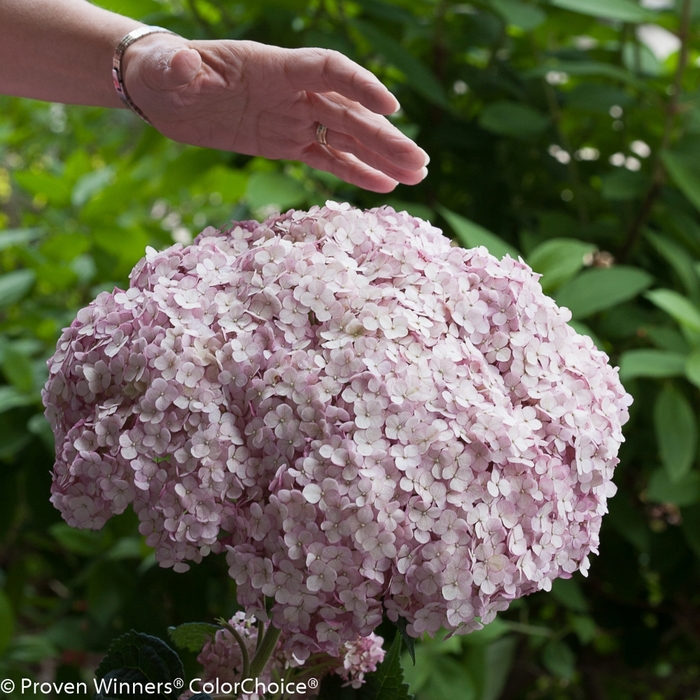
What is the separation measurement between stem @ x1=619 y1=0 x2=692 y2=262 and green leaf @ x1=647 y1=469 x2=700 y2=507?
0.42m

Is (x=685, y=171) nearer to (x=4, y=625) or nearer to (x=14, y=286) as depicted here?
(x=14, y=286)

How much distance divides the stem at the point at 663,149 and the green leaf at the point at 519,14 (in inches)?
11.2

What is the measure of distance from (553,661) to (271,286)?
45.5 inches

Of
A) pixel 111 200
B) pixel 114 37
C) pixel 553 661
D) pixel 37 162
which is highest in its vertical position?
pixel 114 37

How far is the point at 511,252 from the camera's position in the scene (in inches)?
46.8

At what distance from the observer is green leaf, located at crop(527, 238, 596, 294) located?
1059 millimetres

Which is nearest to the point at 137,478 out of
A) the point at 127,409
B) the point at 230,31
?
the point at 127,409

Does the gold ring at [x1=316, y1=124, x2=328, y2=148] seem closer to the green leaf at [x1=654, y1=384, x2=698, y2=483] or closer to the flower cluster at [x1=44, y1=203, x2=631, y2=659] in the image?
the flower cluster at [x1=44, y1=203, x2=631, y2=659]

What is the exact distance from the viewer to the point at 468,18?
146 centimetres

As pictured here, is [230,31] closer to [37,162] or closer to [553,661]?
[553,661]

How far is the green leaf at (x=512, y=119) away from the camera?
1.28 meters

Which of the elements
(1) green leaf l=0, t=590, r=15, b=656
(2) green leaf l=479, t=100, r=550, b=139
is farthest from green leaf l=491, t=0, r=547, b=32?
(1) green leaf l=0, t=590, r=15, b=656

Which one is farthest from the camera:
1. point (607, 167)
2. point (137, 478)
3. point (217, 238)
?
point (607, 167)

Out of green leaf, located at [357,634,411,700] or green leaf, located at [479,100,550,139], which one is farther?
green leaf, located at [479,100,550,139]
